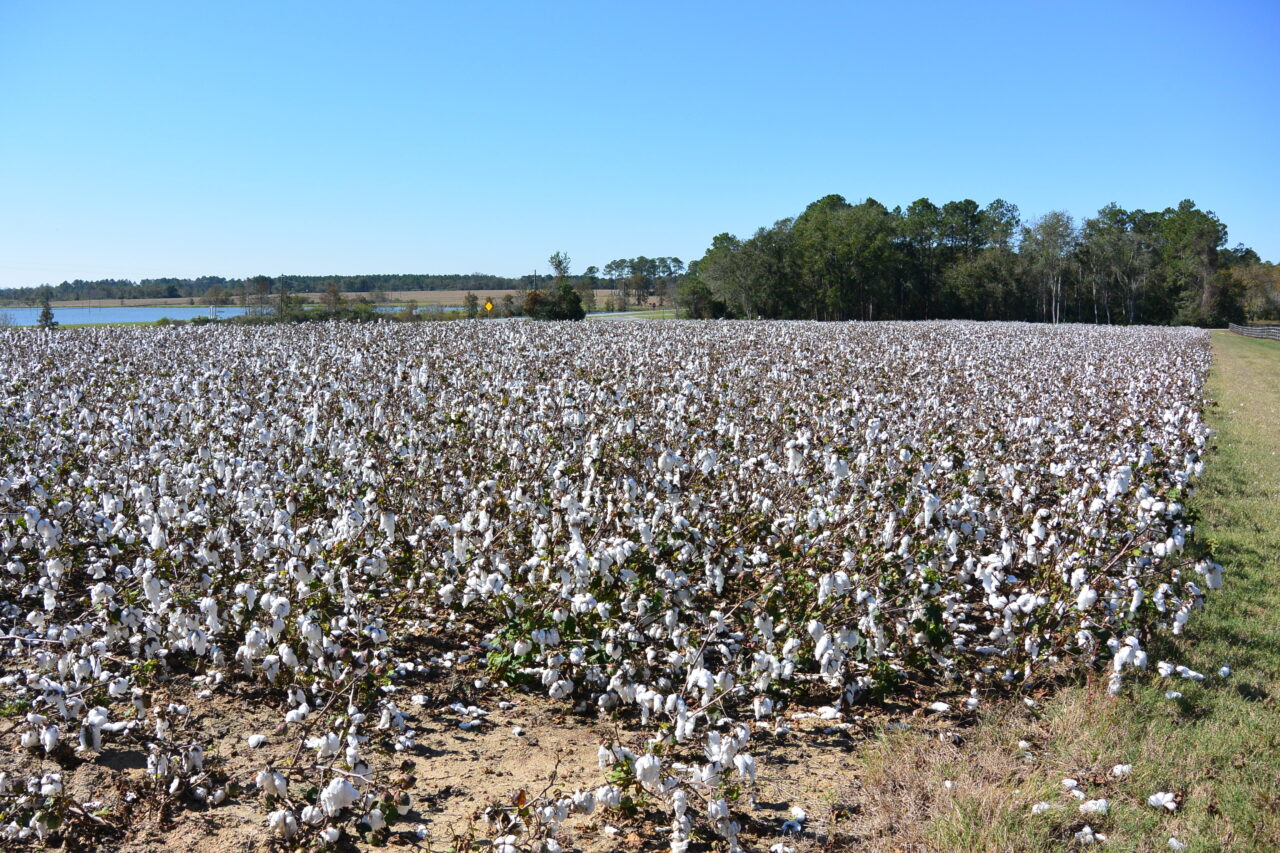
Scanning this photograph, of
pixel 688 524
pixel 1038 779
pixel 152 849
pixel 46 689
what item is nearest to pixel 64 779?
pixel 46 689

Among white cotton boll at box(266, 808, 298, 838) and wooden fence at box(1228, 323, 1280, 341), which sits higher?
wooden fence at box(1228, 323, 1280, 341)

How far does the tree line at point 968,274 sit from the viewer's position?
77.3 metres

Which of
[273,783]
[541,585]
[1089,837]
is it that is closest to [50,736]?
[273,783]

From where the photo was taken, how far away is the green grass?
3.94 m

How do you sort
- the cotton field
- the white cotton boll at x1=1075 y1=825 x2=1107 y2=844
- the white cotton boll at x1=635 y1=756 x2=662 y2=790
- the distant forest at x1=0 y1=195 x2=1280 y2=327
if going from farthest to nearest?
the distant forest at x1=0 y1=195 x2=1280 y2=327
the cotton field
the white cotton boll at x1=1075 y1=825 x2=1107 y2=844
the white cotton boll at x1=635 y1=756 x2=662 y2=790

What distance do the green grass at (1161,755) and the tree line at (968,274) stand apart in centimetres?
6921

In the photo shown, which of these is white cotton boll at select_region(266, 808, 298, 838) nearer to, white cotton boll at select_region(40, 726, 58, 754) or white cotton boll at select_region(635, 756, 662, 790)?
white cotton boll at select_region(40, 726, 58, 754)

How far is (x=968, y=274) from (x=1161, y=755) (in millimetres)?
84858

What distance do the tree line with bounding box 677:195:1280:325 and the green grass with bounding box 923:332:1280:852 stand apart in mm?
69206

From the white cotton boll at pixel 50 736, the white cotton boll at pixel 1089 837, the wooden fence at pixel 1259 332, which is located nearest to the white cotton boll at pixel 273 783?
the white cotton boll at pixel 50 736

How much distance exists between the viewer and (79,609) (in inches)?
239

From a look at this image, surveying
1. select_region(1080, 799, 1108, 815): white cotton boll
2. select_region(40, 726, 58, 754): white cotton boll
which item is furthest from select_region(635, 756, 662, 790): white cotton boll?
select_region(40, 726, 58, 754): white cotton boll

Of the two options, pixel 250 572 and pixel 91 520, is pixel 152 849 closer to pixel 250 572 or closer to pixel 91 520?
pixel 250 572

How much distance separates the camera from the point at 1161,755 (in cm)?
457
